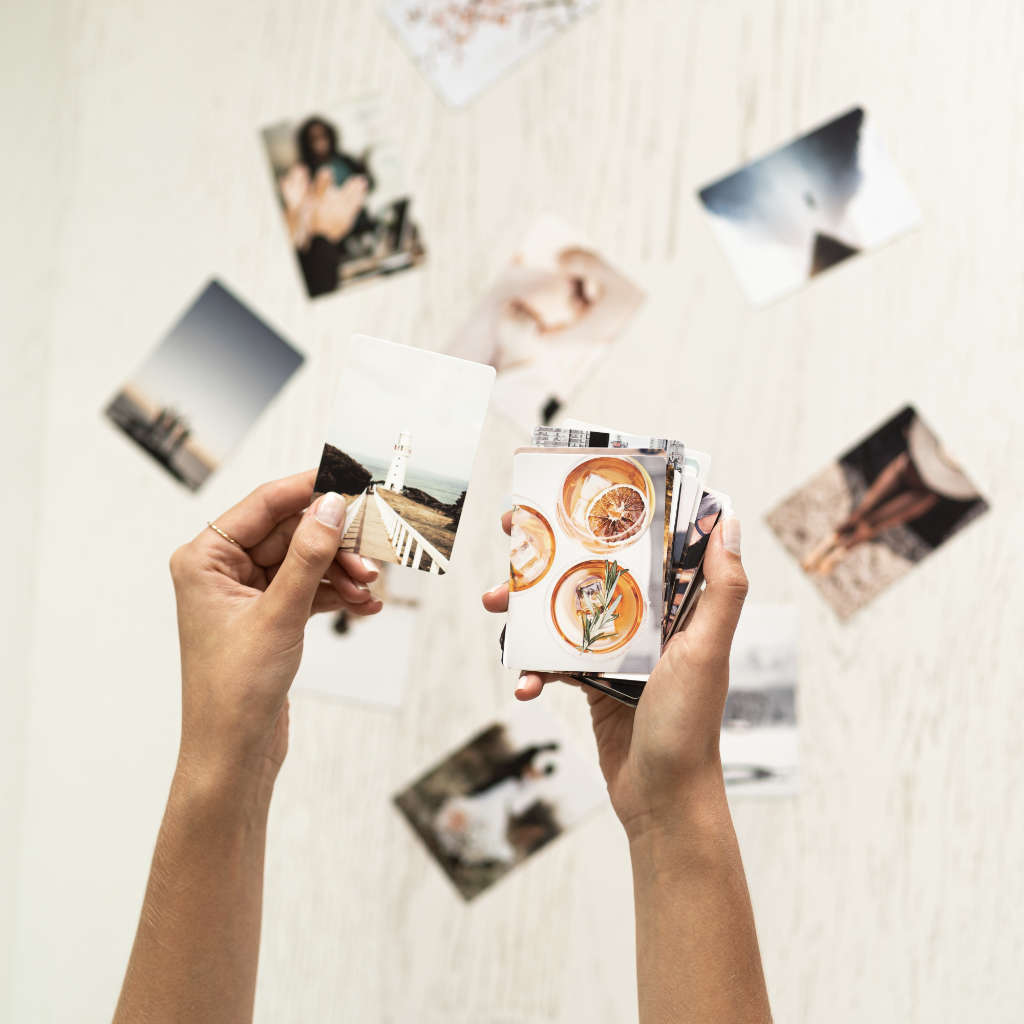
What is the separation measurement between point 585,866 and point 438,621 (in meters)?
0.30

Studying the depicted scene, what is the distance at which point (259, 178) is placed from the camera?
1026mm

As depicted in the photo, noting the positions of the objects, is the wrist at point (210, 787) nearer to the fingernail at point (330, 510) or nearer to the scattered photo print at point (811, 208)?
the fingernail at point (330, 510)

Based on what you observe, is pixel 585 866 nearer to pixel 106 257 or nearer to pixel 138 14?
pixel 106 257

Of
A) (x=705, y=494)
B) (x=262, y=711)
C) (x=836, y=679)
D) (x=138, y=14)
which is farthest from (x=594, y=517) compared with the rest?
(x=138, y=14)

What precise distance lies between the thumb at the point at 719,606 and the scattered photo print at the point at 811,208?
45 cm

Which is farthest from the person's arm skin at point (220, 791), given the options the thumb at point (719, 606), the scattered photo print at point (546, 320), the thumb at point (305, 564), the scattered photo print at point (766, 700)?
the scattered photo print at point (766, 700)

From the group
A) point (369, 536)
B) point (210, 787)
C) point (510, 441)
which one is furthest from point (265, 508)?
point (510, 441)

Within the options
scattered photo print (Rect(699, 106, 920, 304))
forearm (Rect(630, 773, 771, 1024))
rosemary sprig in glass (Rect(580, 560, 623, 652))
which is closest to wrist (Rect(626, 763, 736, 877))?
forearm (Rect(630, 773, 771, 1024))

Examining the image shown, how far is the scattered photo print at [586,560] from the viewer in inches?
27.1

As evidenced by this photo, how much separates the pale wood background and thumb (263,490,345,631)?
35 centimetres

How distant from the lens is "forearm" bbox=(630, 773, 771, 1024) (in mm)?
600

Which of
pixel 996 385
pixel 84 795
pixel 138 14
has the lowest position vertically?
pixel 84 795

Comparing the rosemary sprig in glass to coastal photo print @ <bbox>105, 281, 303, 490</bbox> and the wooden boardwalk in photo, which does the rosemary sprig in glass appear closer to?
the wooden boardwalk in photo

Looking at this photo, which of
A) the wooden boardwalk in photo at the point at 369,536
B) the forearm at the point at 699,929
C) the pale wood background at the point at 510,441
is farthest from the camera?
the pale wood background at the point at 510,441
